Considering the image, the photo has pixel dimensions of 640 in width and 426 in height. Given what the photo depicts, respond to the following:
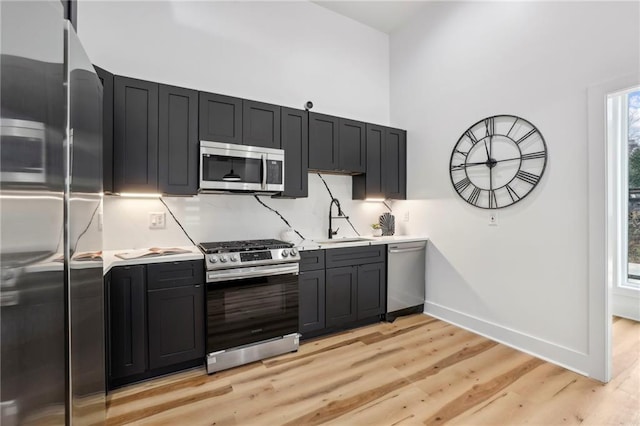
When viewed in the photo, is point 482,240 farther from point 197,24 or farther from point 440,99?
point 197,24

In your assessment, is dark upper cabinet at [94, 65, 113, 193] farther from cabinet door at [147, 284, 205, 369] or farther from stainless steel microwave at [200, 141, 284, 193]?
cabinet door at [147, 284, 205, 369]

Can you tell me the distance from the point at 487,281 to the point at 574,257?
784 mm

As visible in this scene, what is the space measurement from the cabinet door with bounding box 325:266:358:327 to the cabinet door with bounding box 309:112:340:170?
1142 mm

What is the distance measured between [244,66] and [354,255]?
2.35m

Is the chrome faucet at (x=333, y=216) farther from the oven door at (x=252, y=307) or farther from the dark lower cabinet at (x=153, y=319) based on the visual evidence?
the dark lower cabinet at (x=153, y=319)

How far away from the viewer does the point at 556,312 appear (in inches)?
98.1

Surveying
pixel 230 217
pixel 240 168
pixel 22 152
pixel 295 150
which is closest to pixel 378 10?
pixel 295 150

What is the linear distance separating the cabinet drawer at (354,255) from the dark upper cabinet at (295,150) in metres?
0.71

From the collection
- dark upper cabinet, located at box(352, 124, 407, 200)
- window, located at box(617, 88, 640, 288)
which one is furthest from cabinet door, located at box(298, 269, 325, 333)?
window, located at box(617, 88, 640, 288)

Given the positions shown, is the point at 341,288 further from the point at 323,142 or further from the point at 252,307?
the point at 323,142

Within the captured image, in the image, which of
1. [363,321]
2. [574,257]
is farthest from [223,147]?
[574,257]

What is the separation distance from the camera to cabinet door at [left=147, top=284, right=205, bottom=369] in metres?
2.19

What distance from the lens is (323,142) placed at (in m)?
3.23

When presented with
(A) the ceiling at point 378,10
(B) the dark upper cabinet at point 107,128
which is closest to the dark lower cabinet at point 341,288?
(B) the dark upper cabinet at point 107,128
